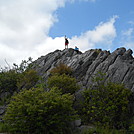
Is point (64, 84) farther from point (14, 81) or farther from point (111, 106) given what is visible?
point (14, 81)

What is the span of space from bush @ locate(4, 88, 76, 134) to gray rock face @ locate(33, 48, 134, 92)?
19.1 feet

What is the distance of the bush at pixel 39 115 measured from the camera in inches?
311

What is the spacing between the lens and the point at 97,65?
17672mm

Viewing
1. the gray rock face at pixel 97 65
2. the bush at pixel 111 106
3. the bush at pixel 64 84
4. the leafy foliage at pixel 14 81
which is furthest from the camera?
the leafy foliage at pixel 14 81

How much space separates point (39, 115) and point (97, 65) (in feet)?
36.1

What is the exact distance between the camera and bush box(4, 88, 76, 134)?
789 cm

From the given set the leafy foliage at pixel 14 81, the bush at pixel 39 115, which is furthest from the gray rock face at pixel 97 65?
the bush at pixel 39 115

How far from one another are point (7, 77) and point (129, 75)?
13.0 m

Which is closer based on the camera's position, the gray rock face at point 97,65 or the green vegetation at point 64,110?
the green vegetation at point 64,110

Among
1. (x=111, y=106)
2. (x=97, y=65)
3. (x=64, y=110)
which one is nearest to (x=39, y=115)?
(x=64, y=110)

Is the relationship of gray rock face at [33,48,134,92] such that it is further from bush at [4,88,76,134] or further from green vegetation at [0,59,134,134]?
bush at [4,88,76,134]

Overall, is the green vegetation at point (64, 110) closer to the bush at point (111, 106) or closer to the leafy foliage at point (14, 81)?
the bush at point (111, 106)

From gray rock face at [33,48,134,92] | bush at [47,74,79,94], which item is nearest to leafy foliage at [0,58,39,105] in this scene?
gray rock face at [33,48,134,92]

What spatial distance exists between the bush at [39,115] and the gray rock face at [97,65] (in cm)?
582
